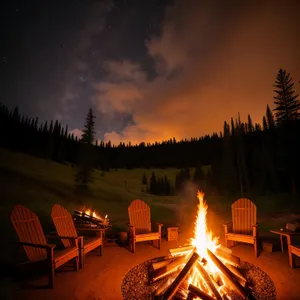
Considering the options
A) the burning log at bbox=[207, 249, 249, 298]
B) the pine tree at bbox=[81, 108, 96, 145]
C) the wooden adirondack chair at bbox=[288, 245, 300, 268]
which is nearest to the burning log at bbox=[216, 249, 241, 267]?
the burning log at bbox=[207, 249, 249, 298]

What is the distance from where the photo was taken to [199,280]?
121 inches

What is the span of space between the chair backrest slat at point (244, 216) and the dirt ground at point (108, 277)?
51cm

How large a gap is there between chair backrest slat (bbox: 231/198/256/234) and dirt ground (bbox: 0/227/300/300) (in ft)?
1.67

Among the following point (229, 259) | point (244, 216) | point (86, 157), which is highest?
point (86, 157)

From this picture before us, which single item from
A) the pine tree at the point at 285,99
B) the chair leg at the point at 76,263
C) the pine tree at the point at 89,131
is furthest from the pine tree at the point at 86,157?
the pine tree at the point at 285,99

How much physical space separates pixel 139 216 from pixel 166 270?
7.53 feet

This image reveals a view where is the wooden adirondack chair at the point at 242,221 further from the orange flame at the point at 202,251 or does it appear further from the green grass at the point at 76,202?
the green grass at the point at 76,202

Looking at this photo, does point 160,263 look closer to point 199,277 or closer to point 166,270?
point 166,270

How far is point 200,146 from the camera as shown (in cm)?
4703

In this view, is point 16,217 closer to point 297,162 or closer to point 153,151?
point 297,162

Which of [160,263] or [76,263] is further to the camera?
[76,263]

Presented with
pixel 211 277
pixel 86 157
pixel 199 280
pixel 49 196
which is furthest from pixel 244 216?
pixel 86 157

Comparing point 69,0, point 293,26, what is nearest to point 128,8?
point 69,0

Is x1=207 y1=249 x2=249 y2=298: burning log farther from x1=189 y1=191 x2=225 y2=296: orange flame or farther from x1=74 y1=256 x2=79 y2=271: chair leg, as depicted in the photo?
x1=74 y1=256 x2=79 y2=271: chair leg
